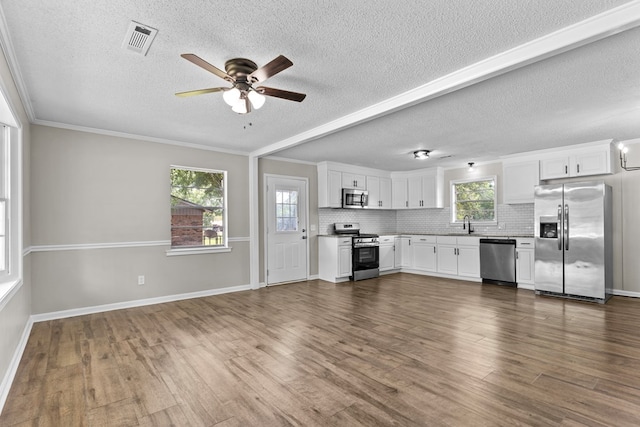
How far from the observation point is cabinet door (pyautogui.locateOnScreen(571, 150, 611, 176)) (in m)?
5.14

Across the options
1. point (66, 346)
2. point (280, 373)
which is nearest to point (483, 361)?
point (280, 373)

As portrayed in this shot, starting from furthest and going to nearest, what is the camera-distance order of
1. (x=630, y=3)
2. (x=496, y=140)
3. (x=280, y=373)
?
(x=496, y=140), (x=280, y=373), (x=630, y=3)

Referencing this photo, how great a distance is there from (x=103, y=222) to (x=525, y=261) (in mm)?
6810

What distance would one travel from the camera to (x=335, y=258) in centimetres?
653

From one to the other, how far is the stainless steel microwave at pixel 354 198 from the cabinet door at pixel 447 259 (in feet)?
6.34

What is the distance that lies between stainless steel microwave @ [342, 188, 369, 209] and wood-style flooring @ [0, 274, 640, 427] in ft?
9.41

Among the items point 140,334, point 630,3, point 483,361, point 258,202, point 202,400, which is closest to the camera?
point 630,3

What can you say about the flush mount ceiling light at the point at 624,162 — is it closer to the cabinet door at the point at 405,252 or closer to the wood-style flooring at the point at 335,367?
the wood-style flooring at the point at 335,367

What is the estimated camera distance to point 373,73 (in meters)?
2.83

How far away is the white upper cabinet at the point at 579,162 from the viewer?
5.14 meters

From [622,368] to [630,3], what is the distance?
2.69m

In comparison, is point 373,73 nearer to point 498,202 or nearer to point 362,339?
point 362,339

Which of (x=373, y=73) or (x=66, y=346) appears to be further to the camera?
(x=66, y=346)

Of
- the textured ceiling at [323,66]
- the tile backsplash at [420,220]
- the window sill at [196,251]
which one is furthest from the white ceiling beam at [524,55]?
the tile backsplash at [420,220]
